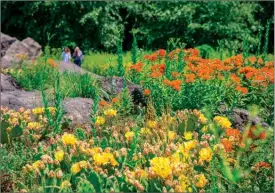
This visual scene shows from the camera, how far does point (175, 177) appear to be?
13.8 feet

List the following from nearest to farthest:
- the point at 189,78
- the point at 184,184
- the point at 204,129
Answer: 1. the point at 184,184
2. the point at 204,129
3. the point at 189,78

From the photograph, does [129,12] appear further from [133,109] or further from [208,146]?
[208,146]

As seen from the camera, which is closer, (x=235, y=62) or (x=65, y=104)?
(x=65, y=104)

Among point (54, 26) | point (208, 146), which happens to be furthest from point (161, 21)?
point (208, 146)

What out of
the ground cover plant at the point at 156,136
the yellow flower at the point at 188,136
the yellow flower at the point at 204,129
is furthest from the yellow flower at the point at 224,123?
the yellow flower at the point at 188,136

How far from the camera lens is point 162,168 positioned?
404 cm

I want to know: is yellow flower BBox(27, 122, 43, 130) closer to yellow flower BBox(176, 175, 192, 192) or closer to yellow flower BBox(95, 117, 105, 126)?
yellow flower BBox(95, 117, 105, 126)

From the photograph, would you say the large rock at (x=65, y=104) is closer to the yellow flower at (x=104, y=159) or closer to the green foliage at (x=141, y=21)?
the yellow flower at (x=104, y=159)

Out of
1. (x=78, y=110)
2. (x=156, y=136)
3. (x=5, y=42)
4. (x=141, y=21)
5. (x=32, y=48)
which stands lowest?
(x=32, y=48)

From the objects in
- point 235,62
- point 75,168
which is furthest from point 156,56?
point 75,168

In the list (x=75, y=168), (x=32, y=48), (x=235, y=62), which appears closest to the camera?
(x=75, y=168)

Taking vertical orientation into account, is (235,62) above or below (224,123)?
above

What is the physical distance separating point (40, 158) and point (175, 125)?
1.48 meters

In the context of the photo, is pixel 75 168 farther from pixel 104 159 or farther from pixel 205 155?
pixel 205 155
